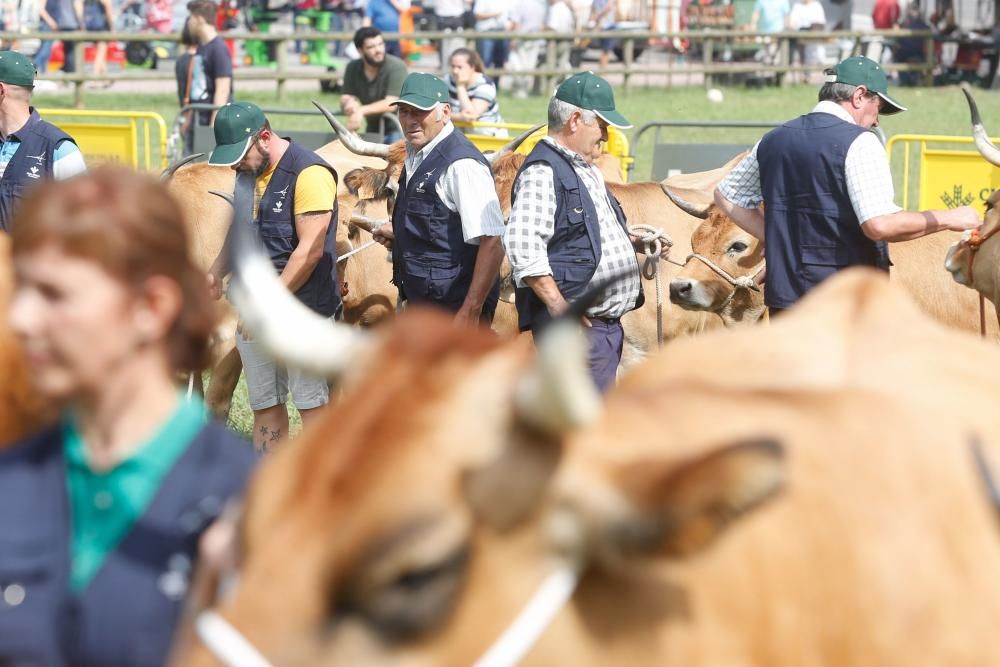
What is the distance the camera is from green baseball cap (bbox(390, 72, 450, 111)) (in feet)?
24.5

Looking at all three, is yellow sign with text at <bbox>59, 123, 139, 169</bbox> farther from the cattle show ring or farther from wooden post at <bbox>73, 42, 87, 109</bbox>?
the cattle show ring

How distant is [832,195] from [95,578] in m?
5.09

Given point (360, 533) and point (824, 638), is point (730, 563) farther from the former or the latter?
point (360, 533)

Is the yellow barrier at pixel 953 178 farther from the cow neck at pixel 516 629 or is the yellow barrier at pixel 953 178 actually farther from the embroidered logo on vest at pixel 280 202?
the cow neck at pixel 516 629

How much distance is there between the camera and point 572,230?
6887 millimetres

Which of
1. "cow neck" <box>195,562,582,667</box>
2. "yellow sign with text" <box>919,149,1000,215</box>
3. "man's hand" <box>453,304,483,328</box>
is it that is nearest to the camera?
"cow neck" <box>195,562,582,667</box>

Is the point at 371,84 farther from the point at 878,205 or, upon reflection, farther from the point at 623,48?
the point at 623,48

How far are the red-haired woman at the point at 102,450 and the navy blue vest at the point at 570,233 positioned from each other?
4369 mm

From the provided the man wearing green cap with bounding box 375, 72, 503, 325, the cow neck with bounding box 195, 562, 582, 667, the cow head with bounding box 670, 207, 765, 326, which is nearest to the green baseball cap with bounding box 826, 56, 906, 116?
the man wearing green cap with bounding box 375, 72, 503, 325

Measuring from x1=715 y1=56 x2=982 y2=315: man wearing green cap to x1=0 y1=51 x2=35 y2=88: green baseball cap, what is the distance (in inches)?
161

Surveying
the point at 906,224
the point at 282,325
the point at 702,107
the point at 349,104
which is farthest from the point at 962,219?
the point at 702,107

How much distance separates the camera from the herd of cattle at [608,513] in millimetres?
2098

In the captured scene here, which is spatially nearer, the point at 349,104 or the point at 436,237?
the point at 436,237

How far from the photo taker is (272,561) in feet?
7.01
